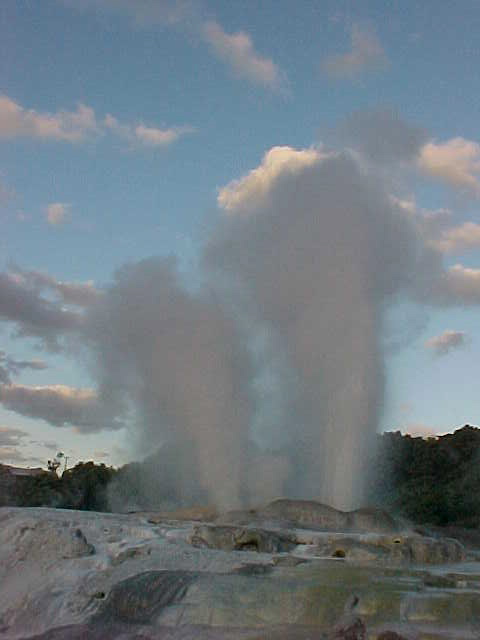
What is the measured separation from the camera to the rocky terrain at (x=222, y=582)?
39.0ft

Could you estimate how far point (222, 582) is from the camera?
42.5 ft

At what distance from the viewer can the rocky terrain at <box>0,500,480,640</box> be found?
11.9 meters

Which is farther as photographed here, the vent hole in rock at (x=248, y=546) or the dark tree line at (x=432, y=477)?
the dark tree line at (x=432, y=477)

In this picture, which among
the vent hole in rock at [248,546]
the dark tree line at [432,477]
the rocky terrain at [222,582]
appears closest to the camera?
the rocky terrain at [222,582]

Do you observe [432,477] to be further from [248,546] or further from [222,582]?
[222,582]

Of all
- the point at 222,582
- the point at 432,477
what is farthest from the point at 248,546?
the point at 432,477

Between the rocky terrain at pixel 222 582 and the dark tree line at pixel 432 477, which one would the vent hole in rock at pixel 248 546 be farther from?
the dark tree line at pixel 432 477

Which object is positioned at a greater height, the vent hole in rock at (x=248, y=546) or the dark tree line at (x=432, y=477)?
the dark tree line at (x=432, y=477)

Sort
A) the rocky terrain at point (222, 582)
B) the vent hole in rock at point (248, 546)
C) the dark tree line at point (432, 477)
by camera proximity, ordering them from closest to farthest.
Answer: the rocky terrain at point (222, 582) < the vent hole in rock at point (248, 546) < the dark tree line at point (432, 477)

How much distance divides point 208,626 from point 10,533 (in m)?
6.20

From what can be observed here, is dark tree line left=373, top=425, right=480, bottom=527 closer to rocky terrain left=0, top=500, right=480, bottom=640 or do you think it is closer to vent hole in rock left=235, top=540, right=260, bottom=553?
rocky terrain left=0, top=500, right=480, bottom=640

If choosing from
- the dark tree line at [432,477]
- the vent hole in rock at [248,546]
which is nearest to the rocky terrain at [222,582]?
the vent hole in rock at [248,546]

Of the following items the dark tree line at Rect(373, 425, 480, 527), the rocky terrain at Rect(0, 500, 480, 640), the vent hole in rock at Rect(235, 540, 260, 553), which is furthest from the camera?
the dark tree line at Rect(373, 425, 480, 527)

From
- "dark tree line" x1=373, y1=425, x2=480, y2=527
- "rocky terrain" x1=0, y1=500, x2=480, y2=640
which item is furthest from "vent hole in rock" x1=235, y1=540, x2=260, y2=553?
"dark tree line" x1=373, y1=425, x2=480, y2=527
